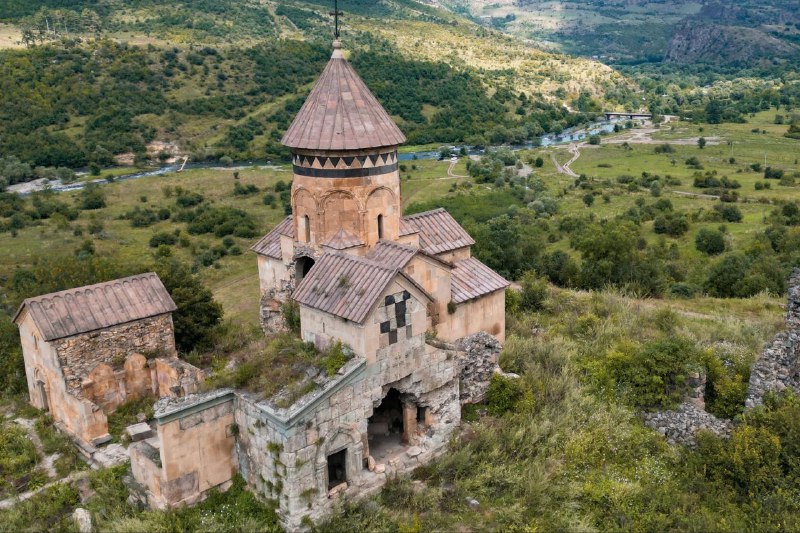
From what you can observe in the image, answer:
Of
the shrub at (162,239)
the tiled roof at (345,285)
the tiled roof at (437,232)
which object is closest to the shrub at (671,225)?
the tiled roof at (437,232)

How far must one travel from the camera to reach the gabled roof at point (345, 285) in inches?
485

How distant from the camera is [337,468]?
13.1 m

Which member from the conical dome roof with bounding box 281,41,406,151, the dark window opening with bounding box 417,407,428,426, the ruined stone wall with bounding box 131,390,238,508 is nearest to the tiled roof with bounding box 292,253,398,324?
the ruined stone wall with bounding box 131,390,238,508

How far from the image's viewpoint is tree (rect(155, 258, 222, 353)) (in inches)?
802

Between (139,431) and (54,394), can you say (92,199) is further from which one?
(139,431)

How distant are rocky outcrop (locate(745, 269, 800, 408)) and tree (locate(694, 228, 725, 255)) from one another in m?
24.1

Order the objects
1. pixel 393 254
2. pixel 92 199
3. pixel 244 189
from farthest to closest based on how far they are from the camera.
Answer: pixel 244 189 < pixel 92 199 < pixel 393 254

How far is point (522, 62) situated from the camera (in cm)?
11988

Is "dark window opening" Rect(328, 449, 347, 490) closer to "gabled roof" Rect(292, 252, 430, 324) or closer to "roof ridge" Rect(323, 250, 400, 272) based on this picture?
"gabled roof" Rect(292, 252, 430, 324)

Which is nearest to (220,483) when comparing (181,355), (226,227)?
(181,355)

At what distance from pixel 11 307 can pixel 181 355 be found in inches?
491

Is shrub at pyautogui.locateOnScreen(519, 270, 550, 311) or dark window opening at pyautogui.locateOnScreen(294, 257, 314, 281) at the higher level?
dark window opening at pyautogui.locateOnScreen(294, 257, 314, 281)

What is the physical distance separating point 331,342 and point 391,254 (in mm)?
2327

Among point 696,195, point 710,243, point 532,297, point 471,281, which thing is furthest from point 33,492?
Answer: point 696,195
